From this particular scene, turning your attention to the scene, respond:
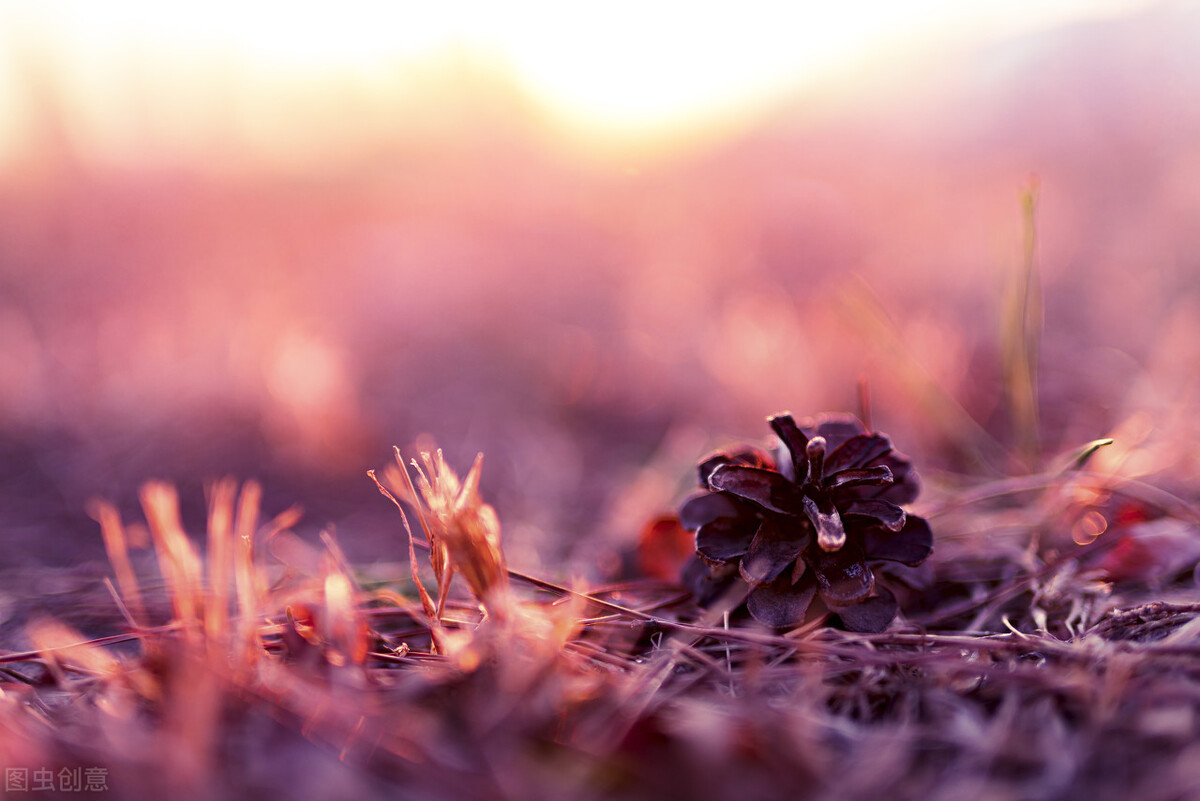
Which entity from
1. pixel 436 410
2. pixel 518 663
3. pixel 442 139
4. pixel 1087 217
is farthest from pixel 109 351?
pixel 442 139

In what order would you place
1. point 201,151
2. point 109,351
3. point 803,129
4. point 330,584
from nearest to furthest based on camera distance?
point 330,584
point 109,351
point 201,151
point 803,129

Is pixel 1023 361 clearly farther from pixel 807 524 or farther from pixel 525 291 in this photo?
pixel 525 291

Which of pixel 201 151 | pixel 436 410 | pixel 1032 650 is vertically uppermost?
pixel 201 151

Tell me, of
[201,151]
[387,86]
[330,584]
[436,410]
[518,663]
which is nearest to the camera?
[518,663]

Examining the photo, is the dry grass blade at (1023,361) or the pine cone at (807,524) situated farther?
the dry grass blade at (1023,361)

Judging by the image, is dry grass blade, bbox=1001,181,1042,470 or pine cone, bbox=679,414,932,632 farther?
dry grass blade, bbox=1001,181,1042,470

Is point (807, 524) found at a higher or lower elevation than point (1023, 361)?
lower

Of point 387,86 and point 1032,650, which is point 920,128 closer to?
point 387,86

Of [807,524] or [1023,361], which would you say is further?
[1023,361]

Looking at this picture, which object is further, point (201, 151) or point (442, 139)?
point (442, 139)

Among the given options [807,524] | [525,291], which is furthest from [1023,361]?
[525,291]

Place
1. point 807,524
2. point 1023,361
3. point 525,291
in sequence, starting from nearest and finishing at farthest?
point 807,524 < point 1023,361 < point 525,291
